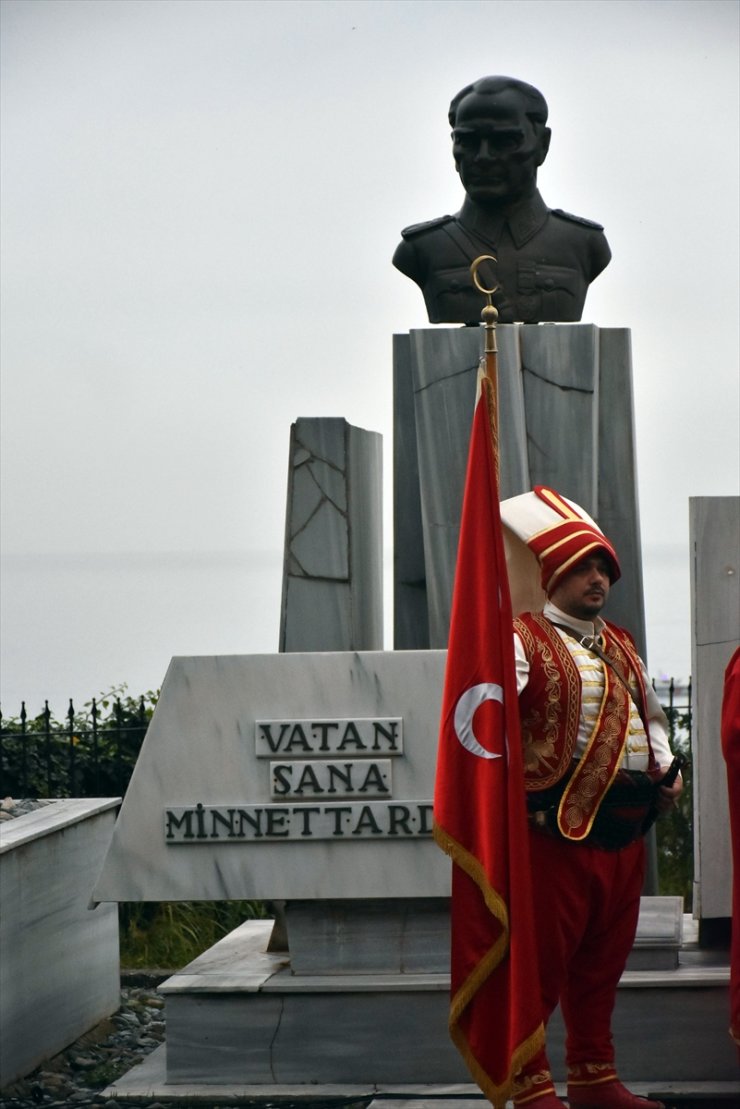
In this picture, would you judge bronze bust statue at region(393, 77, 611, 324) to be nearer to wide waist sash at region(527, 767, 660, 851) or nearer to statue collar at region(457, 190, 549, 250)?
statue collar at region(457, 190, 549, 250)

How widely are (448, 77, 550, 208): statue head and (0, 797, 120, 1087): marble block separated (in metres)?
3.11

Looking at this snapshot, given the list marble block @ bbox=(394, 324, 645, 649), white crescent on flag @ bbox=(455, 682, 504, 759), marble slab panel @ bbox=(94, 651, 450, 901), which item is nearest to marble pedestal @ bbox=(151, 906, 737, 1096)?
marble slab panel @ bbox=(94, 651, 450, 901)

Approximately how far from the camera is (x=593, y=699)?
15.9 feet

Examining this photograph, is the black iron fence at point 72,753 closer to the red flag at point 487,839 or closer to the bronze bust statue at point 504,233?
the bronze bust statue at point 504,233

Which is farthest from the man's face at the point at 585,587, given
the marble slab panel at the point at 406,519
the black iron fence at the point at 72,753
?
the black iron fence at the point at 72,753

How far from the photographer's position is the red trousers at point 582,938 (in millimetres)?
4785

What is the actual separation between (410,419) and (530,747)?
254 cm

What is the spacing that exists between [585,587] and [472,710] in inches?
18.6

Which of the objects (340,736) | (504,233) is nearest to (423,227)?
(504,233)

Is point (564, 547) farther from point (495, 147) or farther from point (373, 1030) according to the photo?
point (495, 147)

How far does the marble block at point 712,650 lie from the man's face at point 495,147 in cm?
191

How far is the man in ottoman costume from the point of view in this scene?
15.7 feet

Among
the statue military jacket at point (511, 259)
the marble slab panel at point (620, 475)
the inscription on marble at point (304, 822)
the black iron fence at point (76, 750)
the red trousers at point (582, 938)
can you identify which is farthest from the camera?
the black iron fence at point (76, 750)

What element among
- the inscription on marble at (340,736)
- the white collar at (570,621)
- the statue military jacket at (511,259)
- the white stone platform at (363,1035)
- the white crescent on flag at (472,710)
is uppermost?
the statue military jacket at (511,259)
